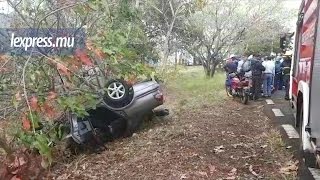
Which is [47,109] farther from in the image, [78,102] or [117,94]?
[117,94]

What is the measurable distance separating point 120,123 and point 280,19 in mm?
17565

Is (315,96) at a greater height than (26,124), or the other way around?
(315,96)

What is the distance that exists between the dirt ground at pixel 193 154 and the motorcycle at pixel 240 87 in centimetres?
295

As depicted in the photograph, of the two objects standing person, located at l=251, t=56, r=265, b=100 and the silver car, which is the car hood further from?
standing person, located at l=251, t=56, r=265, b=100

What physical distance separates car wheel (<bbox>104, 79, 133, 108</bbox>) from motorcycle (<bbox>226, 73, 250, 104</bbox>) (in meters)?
5.15

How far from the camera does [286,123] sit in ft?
30.7

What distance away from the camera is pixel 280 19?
78.2ft

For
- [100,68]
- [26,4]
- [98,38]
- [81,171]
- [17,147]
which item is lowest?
[81,171]

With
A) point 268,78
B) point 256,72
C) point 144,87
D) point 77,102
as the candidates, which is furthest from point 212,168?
point 268,78

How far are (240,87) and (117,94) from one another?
218 inches

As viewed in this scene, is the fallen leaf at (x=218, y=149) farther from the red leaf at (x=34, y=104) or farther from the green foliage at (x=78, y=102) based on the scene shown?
the red leaf at (x=34, y=104)

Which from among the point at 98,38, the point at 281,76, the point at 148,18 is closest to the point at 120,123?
the point at 98,38

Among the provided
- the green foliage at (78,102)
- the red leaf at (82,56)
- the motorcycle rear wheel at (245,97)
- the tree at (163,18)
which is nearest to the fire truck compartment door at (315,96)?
the red leaf at (82,56)

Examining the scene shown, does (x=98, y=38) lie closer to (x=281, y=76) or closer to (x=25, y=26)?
(x=25, y=26)
